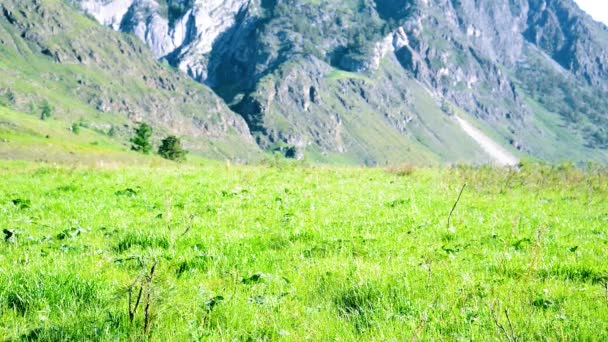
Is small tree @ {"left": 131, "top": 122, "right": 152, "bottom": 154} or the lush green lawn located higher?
the lush green lawn

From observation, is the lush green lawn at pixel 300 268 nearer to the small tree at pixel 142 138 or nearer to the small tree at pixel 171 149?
the small tree at pixel 171 149

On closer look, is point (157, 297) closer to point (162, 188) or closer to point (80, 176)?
point (162, 188)

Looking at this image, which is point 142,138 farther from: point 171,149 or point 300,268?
point 300,268

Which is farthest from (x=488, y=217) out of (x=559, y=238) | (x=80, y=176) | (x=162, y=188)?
(x=80, y=176)

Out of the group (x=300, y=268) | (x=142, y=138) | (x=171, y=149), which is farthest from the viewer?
(x=142, y=138)

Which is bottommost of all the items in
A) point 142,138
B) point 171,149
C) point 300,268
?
point 142,138

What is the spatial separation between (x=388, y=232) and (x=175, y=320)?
6.84m

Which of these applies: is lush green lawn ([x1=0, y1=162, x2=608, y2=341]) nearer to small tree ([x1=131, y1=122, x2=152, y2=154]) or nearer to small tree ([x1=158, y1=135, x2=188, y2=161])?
small tree ([x1=158, y1=135, x2=188, y2=161])

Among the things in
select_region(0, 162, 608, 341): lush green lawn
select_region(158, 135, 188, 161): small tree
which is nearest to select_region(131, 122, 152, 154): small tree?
select_region(158, 135, 188, 161): small tree

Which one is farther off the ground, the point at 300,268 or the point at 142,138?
the point at 300,268

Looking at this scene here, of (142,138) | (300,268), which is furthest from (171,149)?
(300,268)

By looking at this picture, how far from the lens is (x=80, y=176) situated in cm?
2564

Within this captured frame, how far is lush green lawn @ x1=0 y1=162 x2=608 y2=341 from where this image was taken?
5992 mm

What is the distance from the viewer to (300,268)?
877 centimetres
